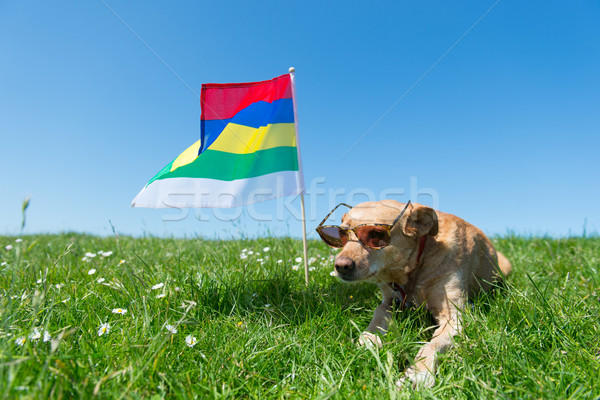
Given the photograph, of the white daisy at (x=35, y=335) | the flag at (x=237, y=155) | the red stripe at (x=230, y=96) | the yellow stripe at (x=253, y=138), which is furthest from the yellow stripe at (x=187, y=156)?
the white daisy at (x=35, y=335)

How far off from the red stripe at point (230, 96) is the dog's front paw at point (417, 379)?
3583mm

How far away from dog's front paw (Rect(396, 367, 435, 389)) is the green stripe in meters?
2.73

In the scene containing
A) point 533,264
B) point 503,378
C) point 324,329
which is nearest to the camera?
point 503,378

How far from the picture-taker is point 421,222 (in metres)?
3.62

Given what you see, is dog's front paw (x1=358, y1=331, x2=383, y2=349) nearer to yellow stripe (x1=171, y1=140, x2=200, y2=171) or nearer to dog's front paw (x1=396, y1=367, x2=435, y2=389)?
dog's front paw (x1=396, y1=367, x2=435, y2=389)

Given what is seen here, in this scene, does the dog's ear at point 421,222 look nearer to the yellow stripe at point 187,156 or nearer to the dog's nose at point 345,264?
the dog's nose at point 345,264

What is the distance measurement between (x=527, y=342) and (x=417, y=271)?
1112 mm

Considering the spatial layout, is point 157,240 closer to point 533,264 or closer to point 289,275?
point 289,275

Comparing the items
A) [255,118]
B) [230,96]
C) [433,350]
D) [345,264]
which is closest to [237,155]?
[255,118]

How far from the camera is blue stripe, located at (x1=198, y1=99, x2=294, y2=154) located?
4754mm

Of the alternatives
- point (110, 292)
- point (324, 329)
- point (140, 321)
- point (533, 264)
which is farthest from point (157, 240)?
point (533, 264)

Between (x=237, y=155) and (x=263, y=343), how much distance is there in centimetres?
253

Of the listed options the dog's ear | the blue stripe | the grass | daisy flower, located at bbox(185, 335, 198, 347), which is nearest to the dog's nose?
the grass

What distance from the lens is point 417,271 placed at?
12.1 feet
